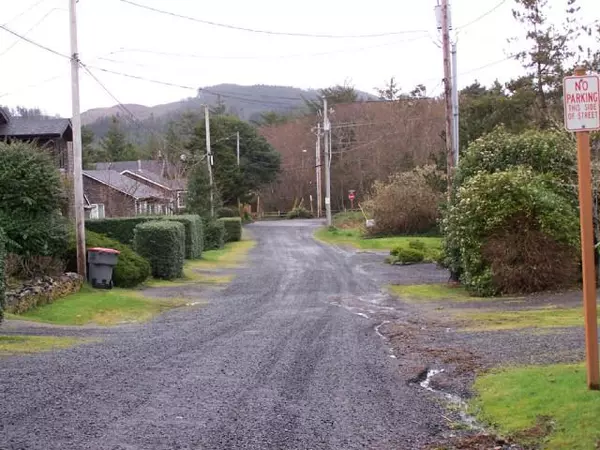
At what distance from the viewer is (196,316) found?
17.0m

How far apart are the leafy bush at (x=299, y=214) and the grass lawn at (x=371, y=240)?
27.8 m

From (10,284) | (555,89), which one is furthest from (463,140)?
(10,284)

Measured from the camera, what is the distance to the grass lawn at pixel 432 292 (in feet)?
64.3

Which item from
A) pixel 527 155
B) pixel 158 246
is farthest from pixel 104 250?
pixel 527 155

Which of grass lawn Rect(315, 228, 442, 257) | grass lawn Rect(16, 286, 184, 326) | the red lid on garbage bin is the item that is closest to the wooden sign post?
grass lawn Rect(16, 286, 184, 326)

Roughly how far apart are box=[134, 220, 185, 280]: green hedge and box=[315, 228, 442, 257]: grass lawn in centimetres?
1241

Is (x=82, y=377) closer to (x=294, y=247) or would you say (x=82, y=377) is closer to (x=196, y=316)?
(x=196, y=316)

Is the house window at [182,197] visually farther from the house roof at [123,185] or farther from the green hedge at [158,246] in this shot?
the green hedge at [158,246]

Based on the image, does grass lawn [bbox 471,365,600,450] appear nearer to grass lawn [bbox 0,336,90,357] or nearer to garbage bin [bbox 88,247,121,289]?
grass lawn [bbox 0,336,90,357]

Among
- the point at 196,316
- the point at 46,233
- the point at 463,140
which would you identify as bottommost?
the point at 196,316

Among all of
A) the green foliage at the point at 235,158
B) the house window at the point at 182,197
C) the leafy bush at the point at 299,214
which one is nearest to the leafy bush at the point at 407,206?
the house window at the point at 182,197

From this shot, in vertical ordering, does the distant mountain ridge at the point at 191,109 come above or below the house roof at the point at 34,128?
above

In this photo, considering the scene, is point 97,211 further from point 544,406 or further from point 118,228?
point 544,406

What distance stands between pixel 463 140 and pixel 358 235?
1323 cm
